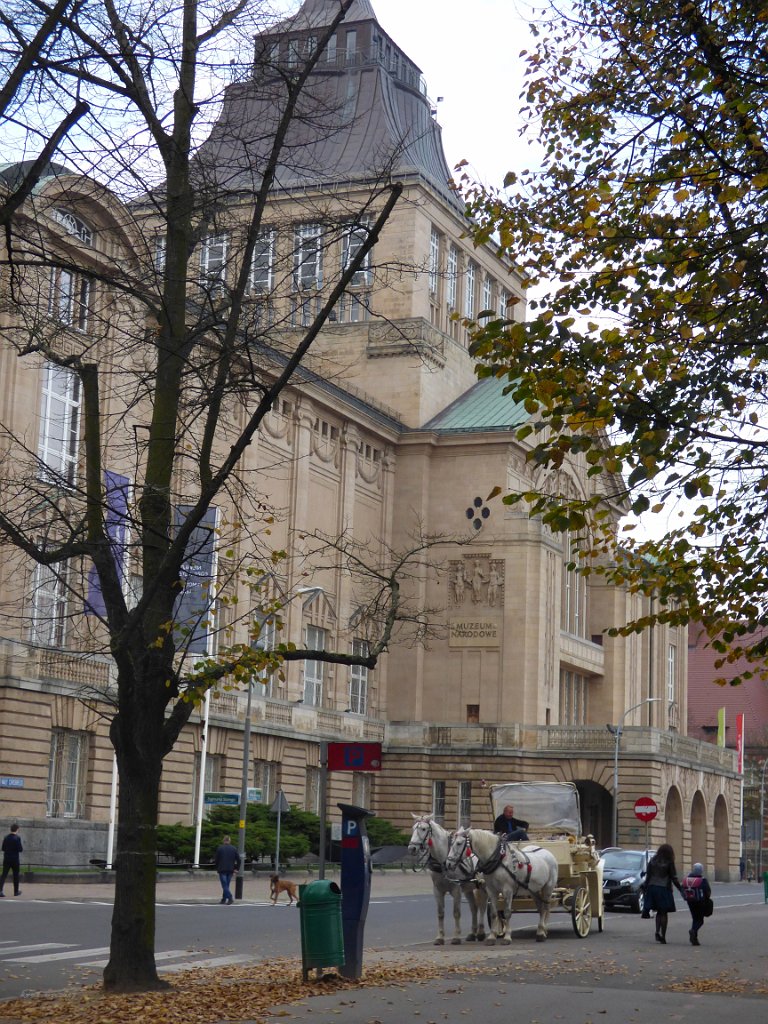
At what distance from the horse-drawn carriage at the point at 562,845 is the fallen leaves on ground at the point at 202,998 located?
20.3 ft

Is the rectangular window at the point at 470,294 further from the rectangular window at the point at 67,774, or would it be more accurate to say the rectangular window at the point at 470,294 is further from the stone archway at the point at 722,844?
the rectangular window at the point at 67,774

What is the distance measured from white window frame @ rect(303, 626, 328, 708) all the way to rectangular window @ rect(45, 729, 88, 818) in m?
17.1

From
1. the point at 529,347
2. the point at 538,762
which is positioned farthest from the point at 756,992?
the point at 538,762

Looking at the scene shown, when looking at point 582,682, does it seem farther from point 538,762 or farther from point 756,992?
point 756,992

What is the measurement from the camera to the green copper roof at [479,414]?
2869 inches

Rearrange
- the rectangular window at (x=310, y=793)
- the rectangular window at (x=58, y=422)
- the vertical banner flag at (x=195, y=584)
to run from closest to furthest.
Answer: the vertical banner flag at (x=195, y=584)
the rectangular window at (x=58, y=422)
the rectangular window at (x=310, y=793)

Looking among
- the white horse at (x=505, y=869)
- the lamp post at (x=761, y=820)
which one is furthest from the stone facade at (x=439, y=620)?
the white horse at (x=505, y=869)

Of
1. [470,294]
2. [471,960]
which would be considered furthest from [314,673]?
[471,960]

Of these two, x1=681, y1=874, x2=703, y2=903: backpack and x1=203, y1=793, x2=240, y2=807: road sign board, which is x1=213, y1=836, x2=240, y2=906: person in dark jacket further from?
x1=681, y1=874, x2=703, y2=903: backpack

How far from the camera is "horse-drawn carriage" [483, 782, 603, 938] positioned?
26.2 metres

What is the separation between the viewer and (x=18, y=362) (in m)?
45.0

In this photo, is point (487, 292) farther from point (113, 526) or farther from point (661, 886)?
point (113, 526)

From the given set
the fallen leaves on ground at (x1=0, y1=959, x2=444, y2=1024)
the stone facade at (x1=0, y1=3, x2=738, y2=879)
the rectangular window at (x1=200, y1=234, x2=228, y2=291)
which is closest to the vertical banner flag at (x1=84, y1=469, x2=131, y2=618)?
the rectangular window at (x1=200, y1=234, x2=228, y2=291)

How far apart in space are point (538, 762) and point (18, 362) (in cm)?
3404
